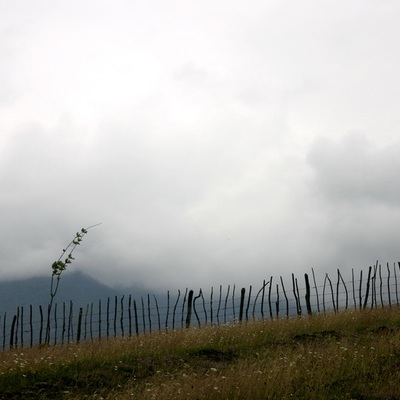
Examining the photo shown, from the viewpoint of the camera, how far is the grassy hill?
34.9 feet

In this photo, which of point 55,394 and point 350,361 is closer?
point 55,394

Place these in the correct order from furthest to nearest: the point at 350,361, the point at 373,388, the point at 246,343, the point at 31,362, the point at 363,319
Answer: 1. the point at 363,319
2. the point at 246,343
3. the point at 31,362
4. the point at 350,361
5. the point at 373,388

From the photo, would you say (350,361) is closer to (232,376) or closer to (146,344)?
(232,376)

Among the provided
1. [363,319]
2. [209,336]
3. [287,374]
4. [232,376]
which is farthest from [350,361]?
[363,319]

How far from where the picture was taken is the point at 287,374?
36.5ft

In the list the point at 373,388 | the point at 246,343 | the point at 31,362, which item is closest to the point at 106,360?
the point at 31,362

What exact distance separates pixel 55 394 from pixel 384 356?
24.7 feet

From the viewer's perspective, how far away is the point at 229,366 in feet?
43.1

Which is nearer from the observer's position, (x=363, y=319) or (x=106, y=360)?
(x=106, y=360)

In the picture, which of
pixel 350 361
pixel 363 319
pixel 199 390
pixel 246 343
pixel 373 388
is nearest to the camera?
pixel 199 390

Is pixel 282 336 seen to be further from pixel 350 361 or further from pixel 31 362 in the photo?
pixel 31 362

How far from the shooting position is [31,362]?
1402cm

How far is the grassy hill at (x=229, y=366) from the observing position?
1062 cm

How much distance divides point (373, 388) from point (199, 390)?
11.4ft
